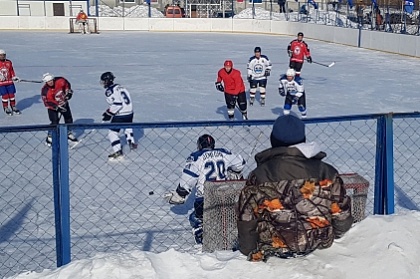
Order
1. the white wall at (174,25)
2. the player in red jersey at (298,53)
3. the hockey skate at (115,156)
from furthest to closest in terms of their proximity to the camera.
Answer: the white wall at (174,25) < the player in red jersey at (298,53) < the hockey skate at (115,156)

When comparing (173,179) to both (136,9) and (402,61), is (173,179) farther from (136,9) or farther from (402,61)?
(136,9)

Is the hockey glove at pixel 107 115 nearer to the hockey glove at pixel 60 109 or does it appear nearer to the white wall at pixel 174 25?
the hockey glove at pixel 60 109

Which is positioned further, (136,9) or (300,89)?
(136,9)

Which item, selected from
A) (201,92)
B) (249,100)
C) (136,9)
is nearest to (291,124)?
(249,100)

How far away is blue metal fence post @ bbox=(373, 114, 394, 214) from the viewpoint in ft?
14.2

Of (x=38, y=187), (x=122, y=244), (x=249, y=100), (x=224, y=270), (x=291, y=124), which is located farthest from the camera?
(x=249, y=100)

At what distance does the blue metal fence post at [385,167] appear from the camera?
14.2 feet

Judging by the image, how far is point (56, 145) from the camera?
145 inches

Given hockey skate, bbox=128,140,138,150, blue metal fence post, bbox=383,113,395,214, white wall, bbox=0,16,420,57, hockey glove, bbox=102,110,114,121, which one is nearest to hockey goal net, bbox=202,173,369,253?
blue metal fence post, bbox=383,113,395,214

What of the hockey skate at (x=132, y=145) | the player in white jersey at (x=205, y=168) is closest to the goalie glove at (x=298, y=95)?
the hockey skate at (x=132, y=145)

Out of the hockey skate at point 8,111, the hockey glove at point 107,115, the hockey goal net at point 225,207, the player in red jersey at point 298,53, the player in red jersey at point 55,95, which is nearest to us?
the hockey goal net at point 225,207

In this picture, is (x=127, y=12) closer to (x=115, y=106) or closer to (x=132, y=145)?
(x=132, y=145)

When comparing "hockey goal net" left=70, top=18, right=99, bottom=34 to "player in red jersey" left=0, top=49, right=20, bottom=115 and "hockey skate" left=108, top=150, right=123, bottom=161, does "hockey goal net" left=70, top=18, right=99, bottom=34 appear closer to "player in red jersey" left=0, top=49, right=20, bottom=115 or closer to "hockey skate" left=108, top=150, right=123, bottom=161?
"player in red jersey" left=0, top=49, right=20, bottom=115

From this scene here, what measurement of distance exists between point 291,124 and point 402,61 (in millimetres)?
17664
